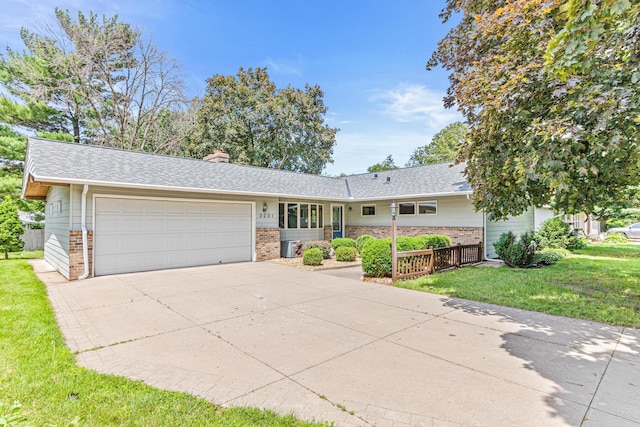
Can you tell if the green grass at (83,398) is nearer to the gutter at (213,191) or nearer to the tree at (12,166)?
the gutter at (213,191)

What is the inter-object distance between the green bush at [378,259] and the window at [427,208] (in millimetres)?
5768

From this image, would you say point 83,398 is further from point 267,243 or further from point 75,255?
point 267,243

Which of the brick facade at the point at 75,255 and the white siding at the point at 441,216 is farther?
the white siding at the point at 441,216

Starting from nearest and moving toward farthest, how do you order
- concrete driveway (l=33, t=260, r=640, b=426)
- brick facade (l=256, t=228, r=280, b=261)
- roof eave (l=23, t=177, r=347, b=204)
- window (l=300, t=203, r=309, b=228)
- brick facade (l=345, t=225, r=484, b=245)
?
concrete driveway (l=33, t=260, r=640, b=426) → roof eave (l=23, t=177, r=347, b=204) → brick facade (l=345, t=225, r=484, b=245) → brick facade (l=256, t=228, r=280, b=261) → window (l=300, t=203, r=309, b=228)

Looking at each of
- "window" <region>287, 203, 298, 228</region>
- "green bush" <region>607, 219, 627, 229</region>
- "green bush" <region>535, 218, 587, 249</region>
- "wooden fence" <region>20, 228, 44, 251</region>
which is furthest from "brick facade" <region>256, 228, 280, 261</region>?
"green bush" <region>607, 219, 627, 229</region>

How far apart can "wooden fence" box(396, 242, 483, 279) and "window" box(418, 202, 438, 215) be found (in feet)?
8.27

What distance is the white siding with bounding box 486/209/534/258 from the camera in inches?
521

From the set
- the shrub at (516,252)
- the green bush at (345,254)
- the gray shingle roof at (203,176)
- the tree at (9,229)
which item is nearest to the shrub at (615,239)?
the gray shingle roof at (203,176)

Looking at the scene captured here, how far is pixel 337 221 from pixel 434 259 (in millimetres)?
7912

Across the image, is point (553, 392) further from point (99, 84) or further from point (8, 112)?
point (99, 84)

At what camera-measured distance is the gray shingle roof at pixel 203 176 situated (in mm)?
8766

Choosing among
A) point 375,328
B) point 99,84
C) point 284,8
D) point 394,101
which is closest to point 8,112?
point 99,84

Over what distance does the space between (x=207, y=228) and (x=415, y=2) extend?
424 inches

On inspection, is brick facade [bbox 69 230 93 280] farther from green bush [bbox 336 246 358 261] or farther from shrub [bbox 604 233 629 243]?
shrub [bbox 604 233 629 243]
